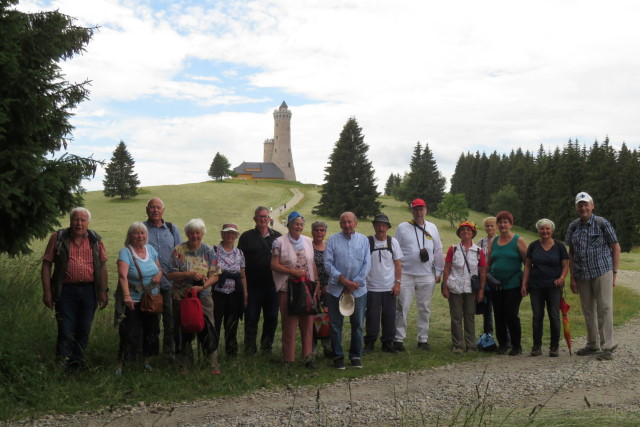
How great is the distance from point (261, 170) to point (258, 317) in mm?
99607

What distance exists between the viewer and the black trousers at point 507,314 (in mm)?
8398

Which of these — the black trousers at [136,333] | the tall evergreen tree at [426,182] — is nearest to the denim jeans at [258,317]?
the black trousers at [136,333]

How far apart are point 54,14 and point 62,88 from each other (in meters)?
1.20

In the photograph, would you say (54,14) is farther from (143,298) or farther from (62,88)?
(143,298)

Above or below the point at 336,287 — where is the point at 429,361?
below

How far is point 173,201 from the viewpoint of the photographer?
5603 cm

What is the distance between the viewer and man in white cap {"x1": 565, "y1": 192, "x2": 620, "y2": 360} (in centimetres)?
815

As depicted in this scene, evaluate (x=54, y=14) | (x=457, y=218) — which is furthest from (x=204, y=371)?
(x=457, y=218)

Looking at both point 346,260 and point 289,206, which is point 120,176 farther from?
point 346,260

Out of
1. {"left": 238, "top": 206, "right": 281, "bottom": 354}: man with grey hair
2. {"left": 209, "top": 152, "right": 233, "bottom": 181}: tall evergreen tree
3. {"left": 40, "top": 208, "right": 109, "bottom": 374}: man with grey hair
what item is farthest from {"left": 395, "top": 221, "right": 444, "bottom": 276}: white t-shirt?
{"left": 209, "top": 152, "right": 233, "bottom": 181}: tall evergreen tree

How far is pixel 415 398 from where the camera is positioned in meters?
6.01

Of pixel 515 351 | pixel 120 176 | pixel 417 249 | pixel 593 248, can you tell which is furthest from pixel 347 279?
pixel 120 176

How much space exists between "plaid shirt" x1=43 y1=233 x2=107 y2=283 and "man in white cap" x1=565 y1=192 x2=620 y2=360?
6375 mm

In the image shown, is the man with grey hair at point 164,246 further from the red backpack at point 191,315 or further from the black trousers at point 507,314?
the black trousers at point 507,314
